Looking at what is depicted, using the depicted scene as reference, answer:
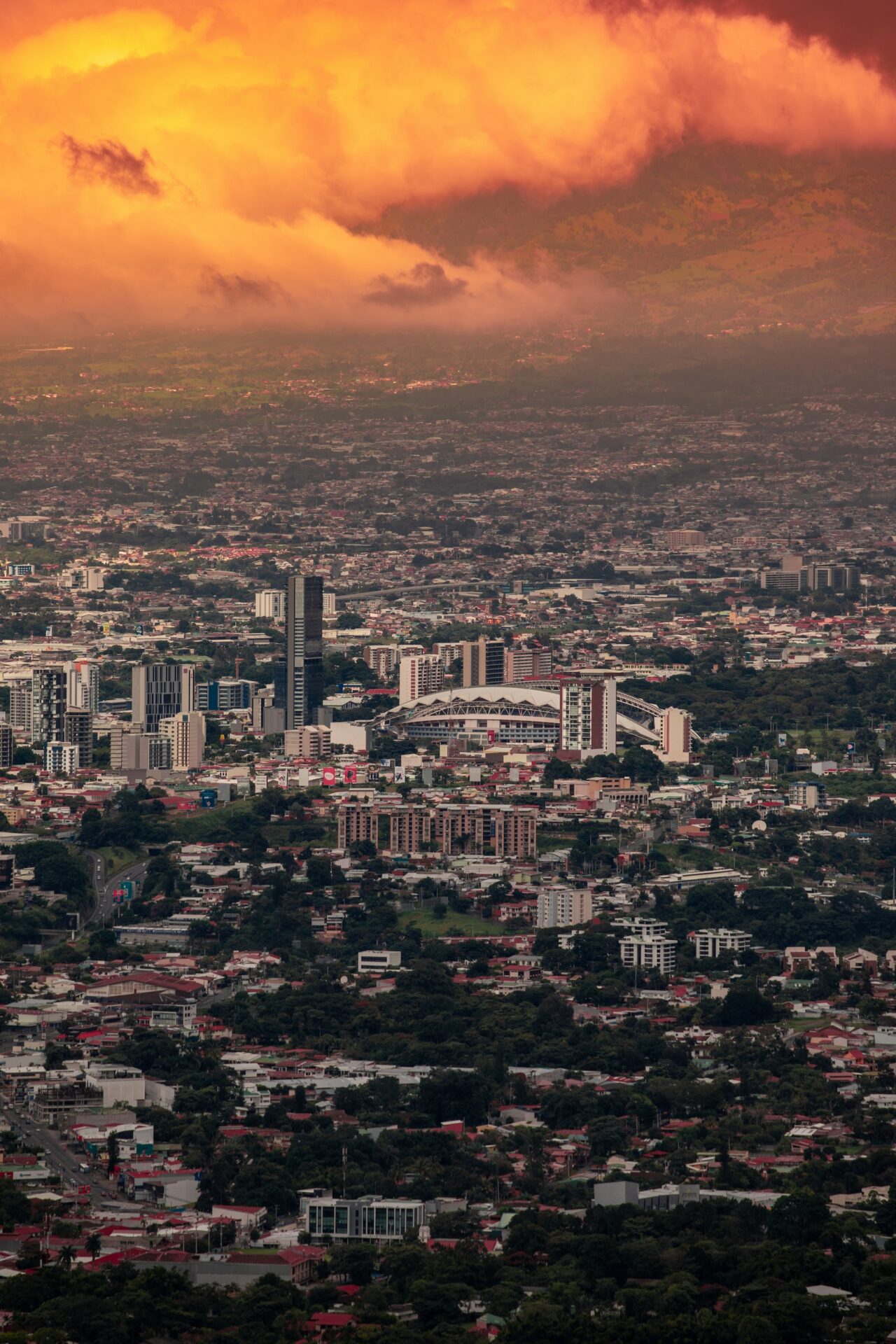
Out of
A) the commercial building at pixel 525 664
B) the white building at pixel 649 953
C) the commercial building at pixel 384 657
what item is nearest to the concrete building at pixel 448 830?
the white building at pixel 649 953

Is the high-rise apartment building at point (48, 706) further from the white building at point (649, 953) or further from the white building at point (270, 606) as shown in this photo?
the white building at point (649, 953)

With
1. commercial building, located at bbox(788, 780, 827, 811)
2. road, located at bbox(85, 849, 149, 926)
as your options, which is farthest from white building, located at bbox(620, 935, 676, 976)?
commercial building, located at bbox(788, 780, 827, 811)

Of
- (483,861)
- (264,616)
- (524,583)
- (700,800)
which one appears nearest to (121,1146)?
(483,861)

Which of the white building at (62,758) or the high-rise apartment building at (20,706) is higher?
the high-rise apartment building at (20,706)

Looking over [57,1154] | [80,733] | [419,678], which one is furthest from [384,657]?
[57,1154]

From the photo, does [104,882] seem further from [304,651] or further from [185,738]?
[304,651]

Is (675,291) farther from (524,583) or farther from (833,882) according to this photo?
(833,882)
